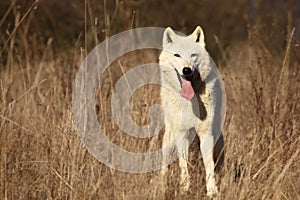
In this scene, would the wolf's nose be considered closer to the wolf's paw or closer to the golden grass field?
the golden grass field

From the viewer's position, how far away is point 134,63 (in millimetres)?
5613

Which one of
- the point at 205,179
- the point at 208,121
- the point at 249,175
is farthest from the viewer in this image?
the point at 208,121

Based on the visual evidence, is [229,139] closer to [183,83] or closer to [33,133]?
[183,83]

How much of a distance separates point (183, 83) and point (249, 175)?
0.97 metres

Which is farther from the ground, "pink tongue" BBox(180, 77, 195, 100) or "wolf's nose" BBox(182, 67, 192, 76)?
"wolf's nose" BBox(182, 67, 192, 76)

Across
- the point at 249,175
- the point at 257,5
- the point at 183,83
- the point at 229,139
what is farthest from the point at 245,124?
the point at 257,5

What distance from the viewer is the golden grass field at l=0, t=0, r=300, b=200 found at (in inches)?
117

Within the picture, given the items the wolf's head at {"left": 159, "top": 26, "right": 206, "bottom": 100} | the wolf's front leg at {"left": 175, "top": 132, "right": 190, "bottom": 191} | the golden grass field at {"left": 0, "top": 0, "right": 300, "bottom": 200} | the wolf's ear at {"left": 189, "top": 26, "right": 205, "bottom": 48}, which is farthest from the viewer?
the wolf's ear at {"left": 189, "top": 26, "right": 205, "bottom": 48}

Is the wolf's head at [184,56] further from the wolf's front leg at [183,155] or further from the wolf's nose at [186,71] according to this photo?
the wolf's front leg at [183,155]

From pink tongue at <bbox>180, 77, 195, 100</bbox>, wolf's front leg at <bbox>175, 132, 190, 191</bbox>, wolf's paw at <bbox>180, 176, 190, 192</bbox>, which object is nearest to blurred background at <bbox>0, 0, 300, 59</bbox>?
pink tongue at <bbox>180, 77, 195, 100</bbox>

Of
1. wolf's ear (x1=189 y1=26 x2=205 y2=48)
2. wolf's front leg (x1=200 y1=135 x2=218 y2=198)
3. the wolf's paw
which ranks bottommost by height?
the wolf's paw

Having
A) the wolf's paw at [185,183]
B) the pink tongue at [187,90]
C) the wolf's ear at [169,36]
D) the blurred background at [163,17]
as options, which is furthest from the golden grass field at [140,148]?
the blurred background at [163,17]

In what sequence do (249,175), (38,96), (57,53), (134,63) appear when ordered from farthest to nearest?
(57,53)
(134,63)
(38,96)
(249,175)

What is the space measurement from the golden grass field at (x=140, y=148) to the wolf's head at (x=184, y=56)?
0.31m
